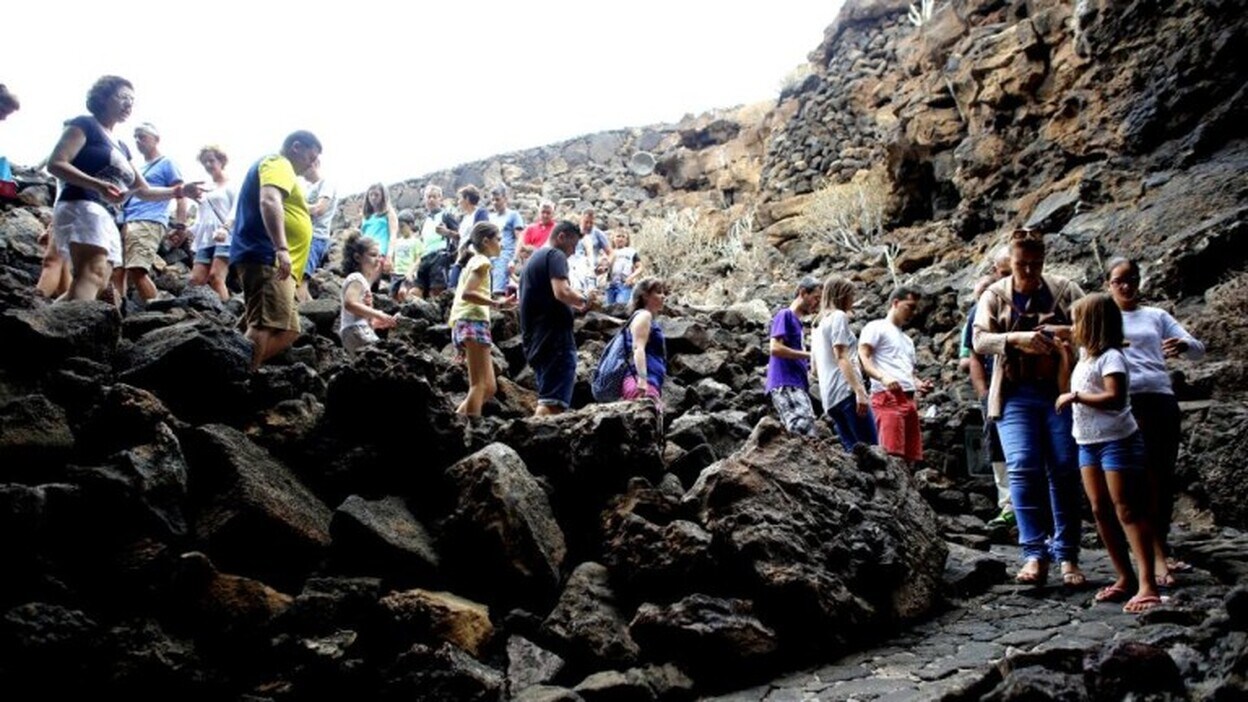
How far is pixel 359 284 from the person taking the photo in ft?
21.7

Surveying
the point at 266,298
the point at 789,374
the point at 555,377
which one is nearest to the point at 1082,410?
the point at 789,374

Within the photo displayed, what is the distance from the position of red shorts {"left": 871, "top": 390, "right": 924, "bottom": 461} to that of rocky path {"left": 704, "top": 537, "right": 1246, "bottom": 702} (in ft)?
5.62

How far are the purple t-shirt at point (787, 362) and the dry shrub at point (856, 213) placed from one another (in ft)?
42.6

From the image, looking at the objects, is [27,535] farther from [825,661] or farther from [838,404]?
[838,404]

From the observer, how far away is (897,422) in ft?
19.9

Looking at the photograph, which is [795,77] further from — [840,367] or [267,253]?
[267,253]

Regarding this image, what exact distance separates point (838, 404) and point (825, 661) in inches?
115

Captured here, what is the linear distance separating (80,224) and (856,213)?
19.1 m

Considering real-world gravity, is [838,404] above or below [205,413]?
below

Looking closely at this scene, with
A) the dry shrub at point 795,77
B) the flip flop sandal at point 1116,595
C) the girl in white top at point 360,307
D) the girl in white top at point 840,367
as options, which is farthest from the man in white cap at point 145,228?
the dry shrub at point 795,77

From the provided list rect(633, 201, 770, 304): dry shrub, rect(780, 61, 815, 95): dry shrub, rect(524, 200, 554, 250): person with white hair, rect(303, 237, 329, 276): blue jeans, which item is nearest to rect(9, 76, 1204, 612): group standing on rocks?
rect(303, 237, 329, 276): blue jeans

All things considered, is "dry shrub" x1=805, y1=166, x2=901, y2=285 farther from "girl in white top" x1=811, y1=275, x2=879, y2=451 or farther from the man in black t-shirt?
the man in black t-shirt

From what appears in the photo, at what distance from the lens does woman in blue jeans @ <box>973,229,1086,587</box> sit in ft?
14.5

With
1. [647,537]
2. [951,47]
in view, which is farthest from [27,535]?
[951,47]
